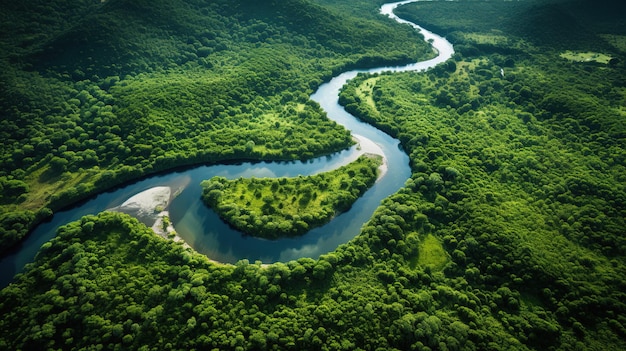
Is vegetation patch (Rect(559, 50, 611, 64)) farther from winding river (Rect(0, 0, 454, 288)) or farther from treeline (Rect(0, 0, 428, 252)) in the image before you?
winding river (Rect(0, 0, 454, 288))

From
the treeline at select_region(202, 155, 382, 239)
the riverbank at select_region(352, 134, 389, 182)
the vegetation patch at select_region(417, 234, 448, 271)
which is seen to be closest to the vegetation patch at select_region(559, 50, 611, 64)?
the riverbank at select_region(352, 134, 389, 182)

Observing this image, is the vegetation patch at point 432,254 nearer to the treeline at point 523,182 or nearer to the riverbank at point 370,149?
the treeline at point 523,182

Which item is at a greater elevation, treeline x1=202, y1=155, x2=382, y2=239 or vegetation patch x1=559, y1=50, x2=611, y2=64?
vegetation patch x1=559, y1=50, x2=611, y2=64

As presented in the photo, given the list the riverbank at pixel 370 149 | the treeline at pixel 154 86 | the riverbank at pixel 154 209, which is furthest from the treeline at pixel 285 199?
the treeline at pixel 154 86

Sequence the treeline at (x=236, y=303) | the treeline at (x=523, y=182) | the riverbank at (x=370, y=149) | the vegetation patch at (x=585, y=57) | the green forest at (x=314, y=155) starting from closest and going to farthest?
the treeline at (x=236, y=303), the green forest at (x=314, y=155), the treeline at (x=523, y=182), the riverbank at (x=370, y=149), the vegetation patch at (x=585, y=57)

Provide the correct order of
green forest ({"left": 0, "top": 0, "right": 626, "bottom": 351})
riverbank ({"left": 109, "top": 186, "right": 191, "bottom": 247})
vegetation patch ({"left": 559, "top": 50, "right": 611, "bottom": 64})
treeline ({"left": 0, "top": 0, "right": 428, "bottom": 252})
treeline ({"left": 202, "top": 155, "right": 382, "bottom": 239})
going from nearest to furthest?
green forest ({"left": 0, "top": 0, "right": 626, "bottom": 351}) < riverbank ({"left": 109, "top": 186, "right": 191, "bottom": 247}) < treeline ({"left": 202, "top": 155, "right": 382, "bottom": 239}) < treeline ({"left": 0, "top": 0, "right": 428, "bottom": 252}) < vegetation patch ({"left": 559, "top": 50, "right": 611, "bottom": 64})
